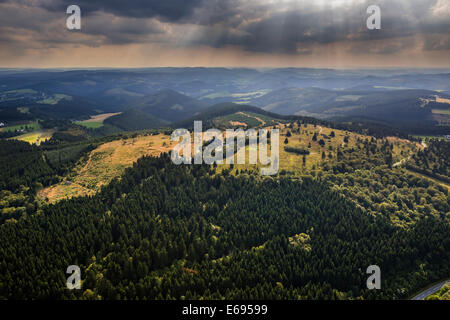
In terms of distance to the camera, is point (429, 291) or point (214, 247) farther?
point (214, 247)

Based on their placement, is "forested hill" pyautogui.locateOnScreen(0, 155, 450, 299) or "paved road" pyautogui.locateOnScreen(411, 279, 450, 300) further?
"paved road" pyautogui.locateOnScreen(411, 279, 450, 300)

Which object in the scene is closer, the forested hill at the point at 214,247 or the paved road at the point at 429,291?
the forested hill at the point at 214,247

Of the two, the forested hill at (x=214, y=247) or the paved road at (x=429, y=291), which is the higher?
the forested hill at (x=214, y=247)

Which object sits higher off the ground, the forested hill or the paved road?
the forested hill

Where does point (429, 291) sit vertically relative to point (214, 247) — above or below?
below
